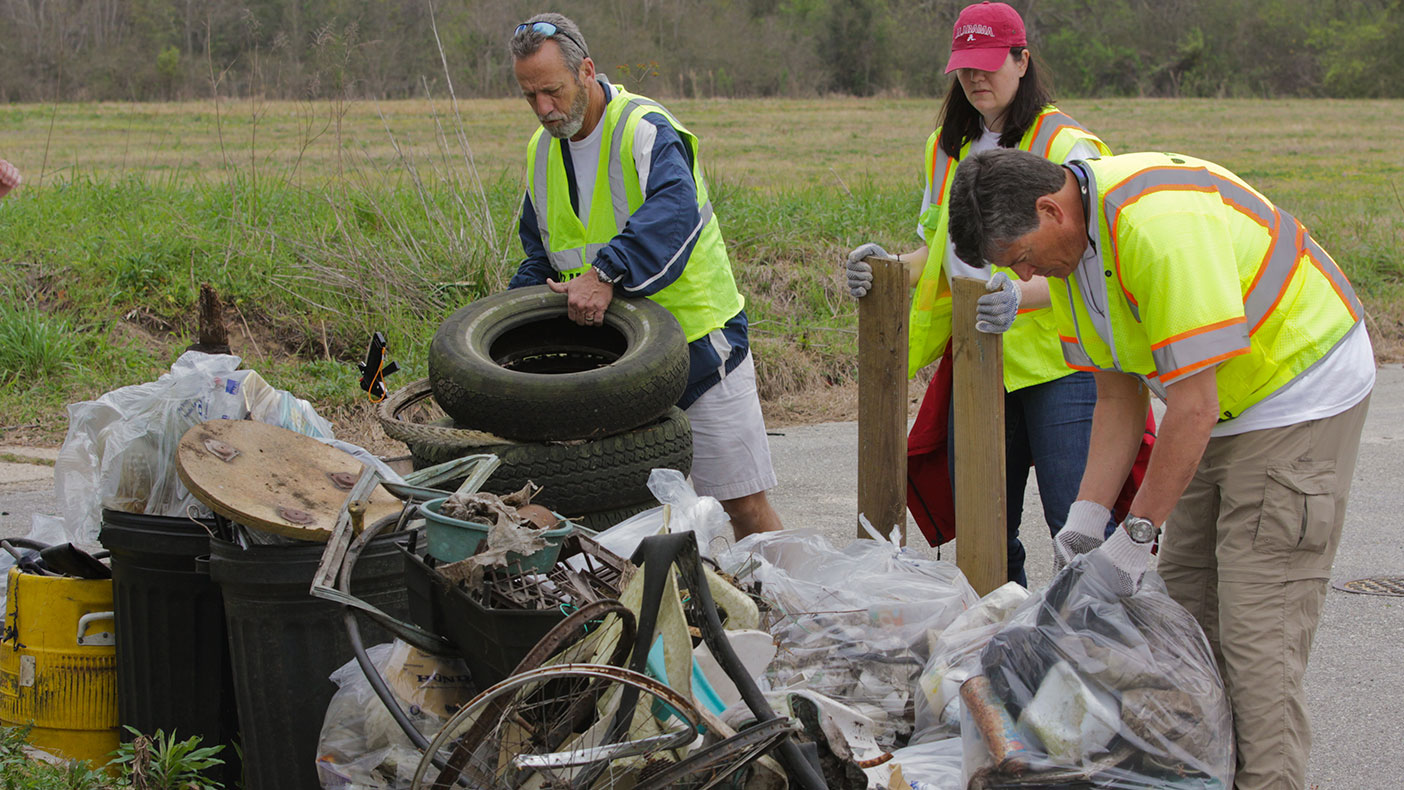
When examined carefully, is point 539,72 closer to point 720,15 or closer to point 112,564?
point 112,564

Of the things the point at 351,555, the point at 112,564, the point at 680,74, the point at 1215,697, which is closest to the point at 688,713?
the point at 351,555

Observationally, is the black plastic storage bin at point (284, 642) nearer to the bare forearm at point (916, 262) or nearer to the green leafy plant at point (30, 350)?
the bare forearm at point (916, 262)

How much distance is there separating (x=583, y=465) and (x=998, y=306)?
1.29 m

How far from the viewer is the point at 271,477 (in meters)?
3.02

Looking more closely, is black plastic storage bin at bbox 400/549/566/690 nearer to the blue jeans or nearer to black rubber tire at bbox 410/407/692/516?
black rubber tire at bbox 410/407/692/516

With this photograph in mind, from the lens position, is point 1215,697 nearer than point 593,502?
Yes

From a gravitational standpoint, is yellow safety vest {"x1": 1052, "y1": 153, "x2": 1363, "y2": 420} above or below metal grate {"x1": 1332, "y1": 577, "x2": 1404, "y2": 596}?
above

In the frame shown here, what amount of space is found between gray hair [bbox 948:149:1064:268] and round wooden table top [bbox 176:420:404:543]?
1.53 m

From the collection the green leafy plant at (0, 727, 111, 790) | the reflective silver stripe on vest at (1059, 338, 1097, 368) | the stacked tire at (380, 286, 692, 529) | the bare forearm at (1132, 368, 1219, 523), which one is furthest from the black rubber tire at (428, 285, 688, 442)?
the bare forearm at (1132, 368, 1219, 523)

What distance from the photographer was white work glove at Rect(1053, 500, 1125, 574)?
3.13m

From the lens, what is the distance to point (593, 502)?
142 inches

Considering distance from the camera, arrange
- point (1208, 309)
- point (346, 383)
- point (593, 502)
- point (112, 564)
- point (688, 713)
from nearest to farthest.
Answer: point (688, 713) < point (1208, 309) < point (112, 564) < point (593, 502) < point (346, 383)

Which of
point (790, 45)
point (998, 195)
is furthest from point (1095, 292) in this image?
point (790, 45)

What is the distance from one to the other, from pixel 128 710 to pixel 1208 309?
2825 millimetres
